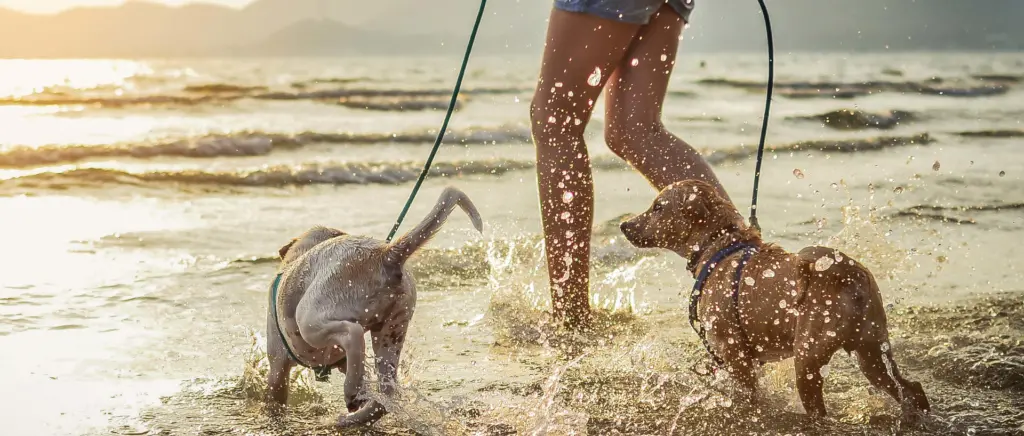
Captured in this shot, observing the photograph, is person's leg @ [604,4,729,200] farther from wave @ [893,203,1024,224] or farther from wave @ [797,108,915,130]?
wave @ [797,108,915,130]

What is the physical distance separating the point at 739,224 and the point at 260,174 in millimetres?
7082

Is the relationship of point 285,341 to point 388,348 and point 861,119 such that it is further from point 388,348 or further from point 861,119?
point 861,119

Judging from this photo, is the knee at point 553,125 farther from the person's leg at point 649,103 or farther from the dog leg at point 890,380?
the dog leg at point 890,380

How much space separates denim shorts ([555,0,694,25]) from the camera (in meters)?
3.52

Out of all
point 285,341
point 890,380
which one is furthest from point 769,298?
point 285,341

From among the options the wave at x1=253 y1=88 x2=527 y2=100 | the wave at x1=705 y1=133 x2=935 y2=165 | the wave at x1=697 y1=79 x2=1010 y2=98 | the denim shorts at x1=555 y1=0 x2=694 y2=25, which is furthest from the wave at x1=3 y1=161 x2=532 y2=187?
the wave at x1=697 y1=79 x2=1010 y2=98

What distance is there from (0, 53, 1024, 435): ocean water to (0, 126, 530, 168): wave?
2.0 inches

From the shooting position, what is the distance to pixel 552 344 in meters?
3.88

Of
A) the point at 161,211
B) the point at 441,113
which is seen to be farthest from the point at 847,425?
the point at 441,113

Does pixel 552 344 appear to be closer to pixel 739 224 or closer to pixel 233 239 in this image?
pixel 739 224

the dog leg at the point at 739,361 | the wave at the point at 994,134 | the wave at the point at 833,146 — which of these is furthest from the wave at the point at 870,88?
the dog leg at the point at 739,361

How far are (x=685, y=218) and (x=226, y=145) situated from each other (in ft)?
30.3

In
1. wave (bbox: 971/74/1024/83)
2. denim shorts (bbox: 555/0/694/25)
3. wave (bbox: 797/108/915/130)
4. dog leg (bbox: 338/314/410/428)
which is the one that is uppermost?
wave (bbox: 971/74/1024/83)

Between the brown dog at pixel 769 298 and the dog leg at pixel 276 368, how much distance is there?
1244 mm
